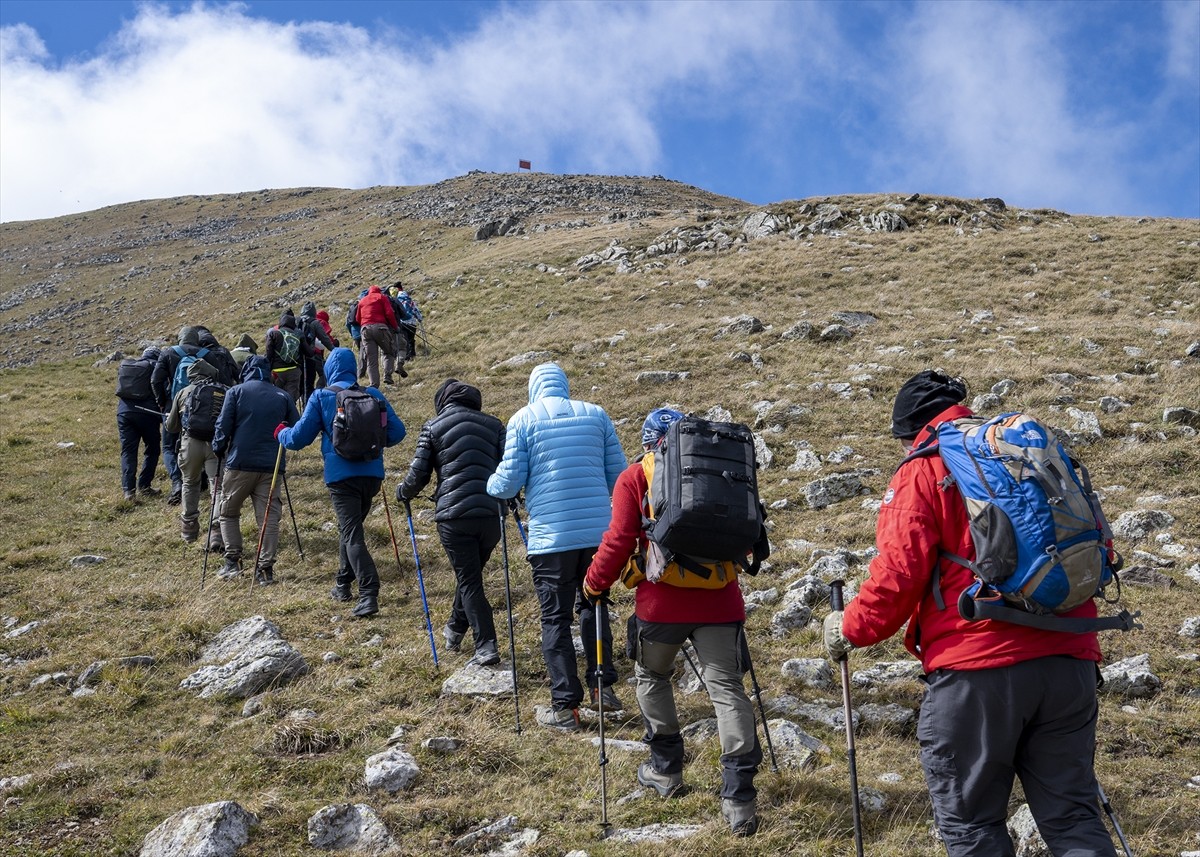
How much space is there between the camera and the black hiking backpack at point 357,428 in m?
9.20

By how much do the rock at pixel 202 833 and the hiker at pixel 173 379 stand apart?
30.5 ft

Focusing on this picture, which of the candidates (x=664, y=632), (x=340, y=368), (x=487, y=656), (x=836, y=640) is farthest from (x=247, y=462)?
(x=836, y=640)

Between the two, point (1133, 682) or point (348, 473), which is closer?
point (1133, 682)

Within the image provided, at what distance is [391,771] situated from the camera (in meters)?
5.66

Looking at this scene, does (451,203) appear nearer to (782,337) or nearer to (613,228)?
(613,228)

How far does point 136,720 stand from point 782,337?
1465 cm

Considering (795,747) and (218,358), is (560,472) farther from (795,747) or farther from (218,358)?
(218,358)

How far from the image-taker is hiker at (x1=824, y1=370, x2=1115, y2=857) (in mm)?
3652

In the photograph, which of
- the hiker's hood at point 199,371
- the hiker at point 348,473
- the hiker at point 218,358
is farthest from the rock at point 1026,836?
the hiker at point 218,358

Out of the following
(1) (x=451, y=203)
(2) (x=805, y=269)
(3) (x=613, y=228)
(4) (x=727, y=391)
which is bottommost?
(4) (x=727, y=391)

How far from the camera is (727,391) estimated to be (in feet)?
52.0

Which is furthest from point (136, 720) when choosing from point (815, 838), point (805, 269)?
A: point (805, 269)

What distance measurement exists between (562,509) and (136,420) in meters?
10.7

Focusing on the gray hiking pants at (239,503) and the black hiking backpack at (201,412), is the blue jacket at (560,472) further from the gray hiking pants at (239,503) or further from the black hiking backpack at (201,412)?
the black hiking backpack at (201,412)
